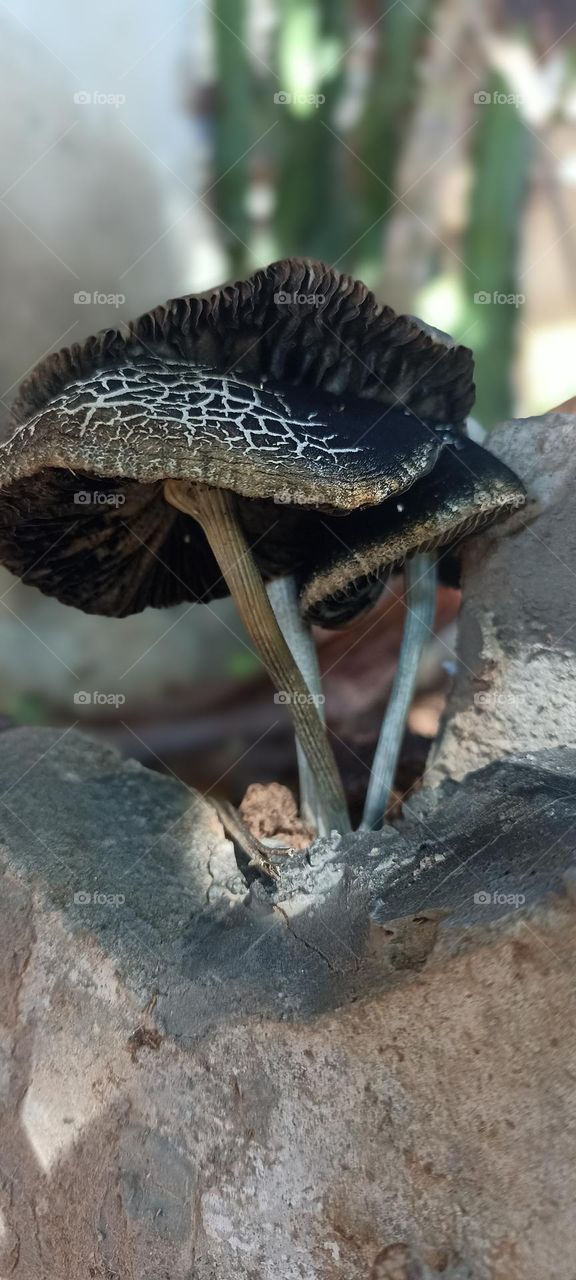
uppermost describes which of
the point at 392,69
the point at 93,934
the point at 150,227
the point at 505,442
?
the point at 392,69

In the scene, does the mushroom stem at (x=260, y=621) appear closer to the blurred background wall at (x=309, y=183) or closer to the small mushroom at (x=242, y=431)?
the small mushroom at (x=242, y=431)

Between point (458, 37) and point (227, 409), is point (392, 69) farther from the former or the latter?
point (227, 409)

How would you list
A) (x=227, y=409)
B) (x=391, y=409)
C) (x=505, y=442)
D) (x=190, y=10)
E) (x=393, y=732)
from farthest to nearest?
(x=190, y=10) → (x=393, y=732) → (x=505, y=442) → (x=391, y=409) → (x=227, y=409)

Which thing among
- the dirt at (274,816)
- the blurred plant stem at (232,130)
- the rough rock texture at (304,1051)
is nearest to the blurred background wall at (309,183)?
the blurred plant stem at (232,130)

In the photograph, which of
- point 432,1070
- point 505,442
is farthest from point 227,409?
point 432,1070

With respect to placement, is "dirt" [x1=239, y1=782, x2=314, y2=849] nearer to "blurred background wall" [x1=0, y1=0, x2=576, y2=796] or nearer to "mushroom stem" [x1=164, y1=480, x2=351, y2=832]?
"mushroom stem" [x1=164, y1=480, x2=351, y2=832]
